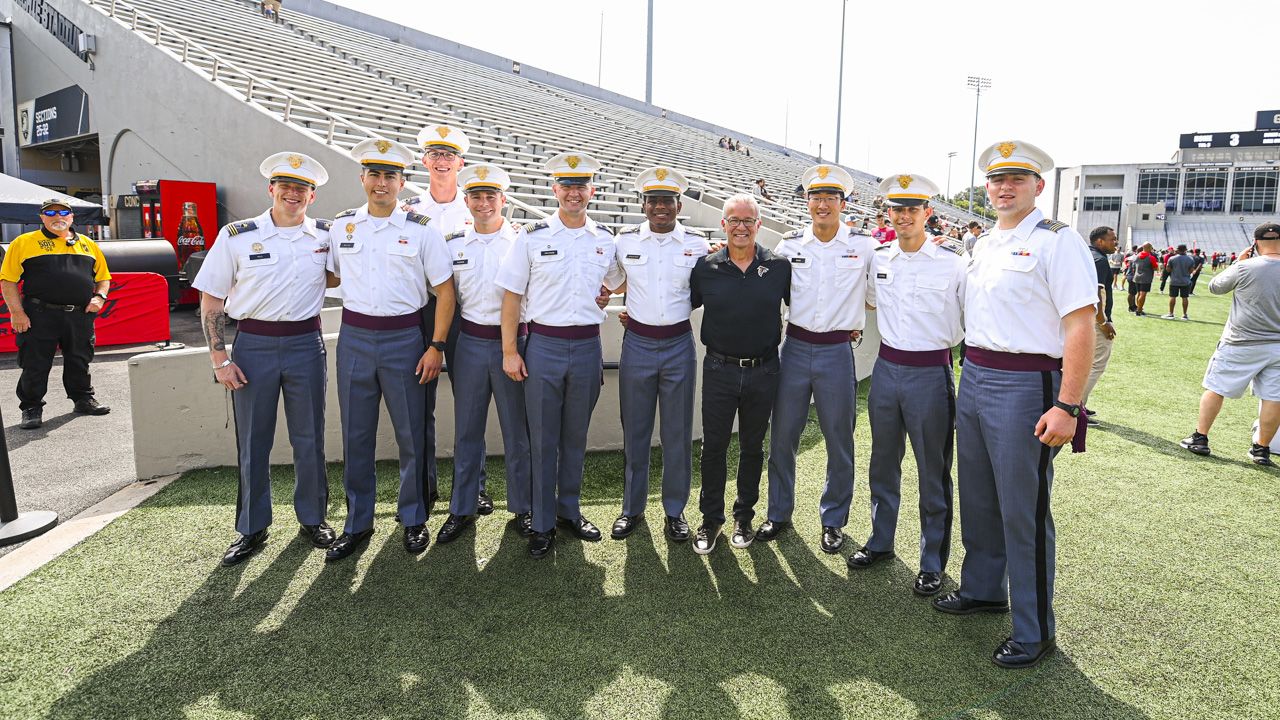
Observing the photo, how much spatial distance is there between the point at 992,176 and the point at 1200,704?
83.8 inches

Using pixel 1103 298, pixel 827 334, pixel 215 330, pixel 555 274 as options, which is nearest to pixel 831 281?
pixel 827 334

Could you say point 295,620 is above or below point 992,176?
below

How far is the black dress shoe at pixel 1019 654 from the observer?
2.80m

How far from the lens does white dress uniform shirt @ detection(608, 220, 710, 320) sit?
150 inches

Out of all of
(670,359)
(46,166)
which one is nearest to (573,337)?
(670,359)

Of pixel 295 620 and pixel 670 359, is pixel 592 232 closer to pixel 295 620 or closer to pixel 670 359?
pixel 670 359

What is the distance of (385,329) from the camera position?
145 inches

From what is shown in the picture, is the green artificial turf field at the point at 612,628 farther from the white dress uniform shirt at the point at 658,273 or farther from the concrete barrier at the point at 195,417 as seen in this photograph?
the white dress uniform shirt at the point at 658,273

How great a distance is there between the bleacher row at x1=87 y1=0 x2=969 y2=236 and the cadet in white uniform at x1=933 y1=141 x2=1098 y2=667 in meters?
6.27

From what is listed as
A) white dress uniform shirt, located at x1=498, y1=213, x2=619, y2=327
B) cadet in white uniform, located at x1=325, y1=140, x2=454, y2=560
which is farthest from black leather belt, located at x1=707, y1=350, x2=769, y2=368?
cadet in white uniform, located at x1=325, y1=140, x2=454, y2=560

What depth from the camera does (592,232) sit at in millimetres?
3881

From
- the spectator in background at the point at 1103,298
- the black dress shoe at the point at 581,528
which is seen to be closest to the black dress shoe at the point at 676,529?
the black dress shoe at the point at 581,528

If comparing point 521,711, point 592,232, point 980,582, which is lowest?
point 521,711

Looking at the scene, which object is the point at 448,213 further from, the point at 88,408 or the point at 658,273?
the point at 88,408
